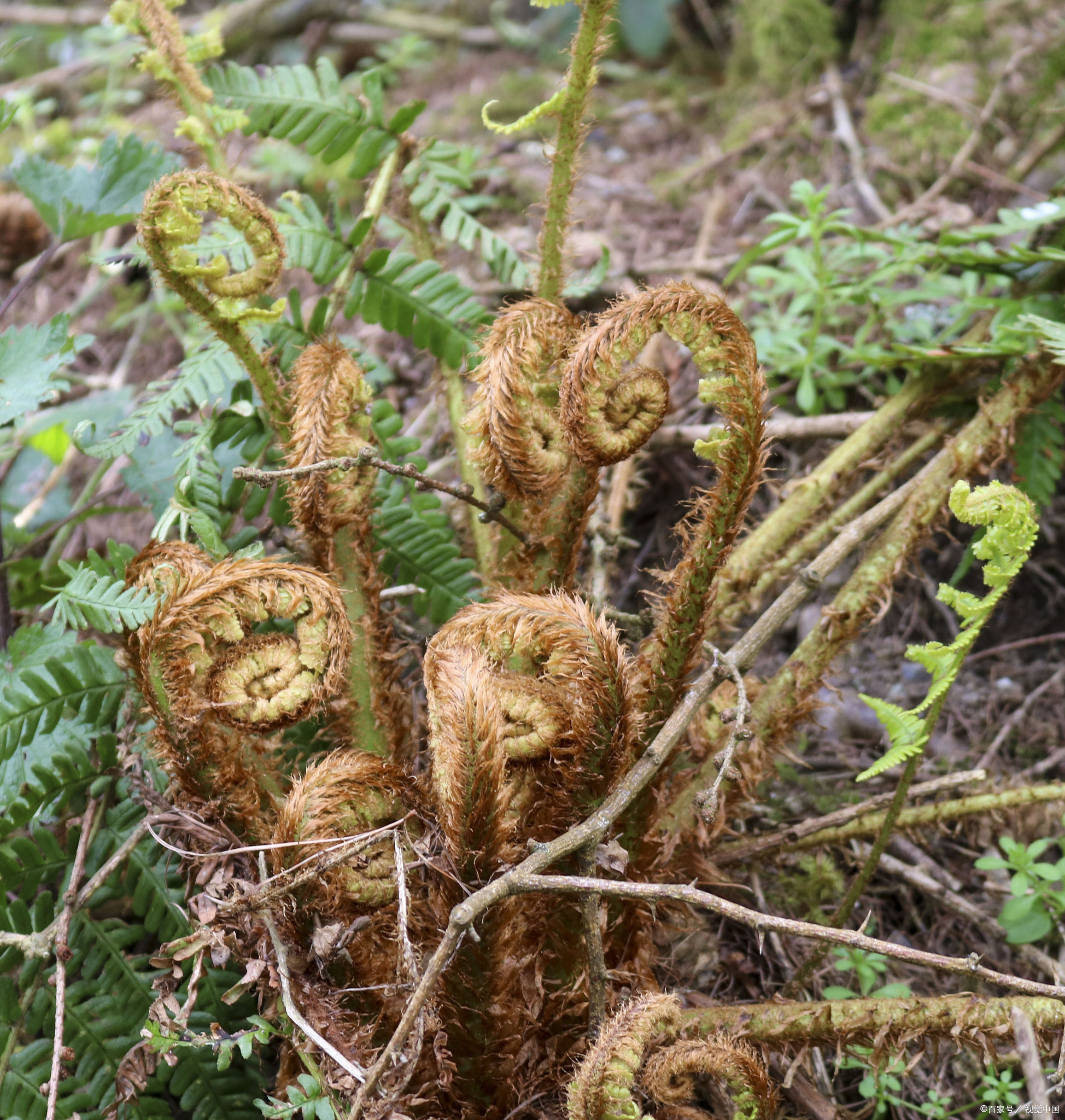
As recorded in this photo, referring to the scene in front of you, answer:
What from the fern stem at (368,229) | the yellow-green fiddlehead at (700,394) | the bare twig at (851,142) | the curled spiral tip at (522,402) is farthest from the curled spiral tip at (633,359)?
the bare twig at (851,142)

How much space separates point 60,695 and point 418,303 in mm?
954

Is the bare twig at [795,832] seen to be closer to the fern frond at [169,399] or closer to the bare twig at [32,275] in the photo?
the fern frond at [169,399]

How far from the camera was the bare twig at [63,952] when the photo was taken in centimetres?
123

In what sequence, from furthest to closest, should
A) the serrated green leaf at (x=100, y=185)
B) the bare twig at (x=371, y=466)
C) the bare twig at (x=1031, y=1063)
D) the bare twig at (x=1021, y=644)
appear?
the bare twig at (x=1021, y=644)
the serrated green leaf at (x=100, y=185)
the bare twig at (x=371, y=466)
the bare twig at (x=1031, y=1063)

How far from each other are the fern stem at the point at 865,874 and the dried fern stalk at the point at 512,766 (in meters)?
0.37

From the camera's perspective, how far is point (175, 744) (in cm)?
125

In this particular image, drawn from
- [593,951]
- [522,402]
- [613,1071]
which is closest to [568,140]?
[522,402]

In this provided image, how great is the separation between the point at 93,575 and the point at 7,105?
876 millimetres

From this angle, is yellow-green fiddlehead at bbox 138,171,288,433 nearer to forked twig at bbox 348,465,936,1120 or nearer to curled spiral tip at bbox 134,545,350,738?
curled spiral tip at bbox 134,545,350,738

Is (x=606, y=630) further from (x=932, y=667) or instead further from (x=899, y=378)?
(x=899, y=378)

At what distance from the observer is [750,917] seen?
1083 millimetres

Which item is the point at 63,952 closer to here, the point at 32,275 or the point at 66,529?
the point at 66,529

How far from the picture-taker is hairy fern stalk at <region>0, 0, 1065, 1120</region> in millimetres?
1164

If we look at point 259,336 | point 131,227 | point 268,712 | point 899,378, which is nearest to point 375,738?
point 268,712
